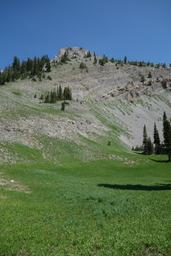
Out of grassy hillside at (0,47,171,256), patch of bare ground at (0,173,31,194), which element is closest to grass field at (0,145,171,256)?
grassy hillside at (0,47,171,256)

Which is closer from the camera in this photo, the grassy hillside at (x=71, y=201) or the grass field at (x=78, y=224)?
the grass field at (x=78, y=224)

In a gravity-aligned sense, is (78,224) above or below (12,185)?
below

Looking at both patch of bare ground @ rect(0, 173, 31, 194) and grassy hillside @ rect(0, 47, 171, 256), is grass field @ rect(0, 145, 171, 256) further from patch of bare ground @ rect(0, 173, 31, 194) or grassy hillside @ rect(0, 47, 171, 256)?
patch of bare ground @ rect(0, 173, 31, 194)

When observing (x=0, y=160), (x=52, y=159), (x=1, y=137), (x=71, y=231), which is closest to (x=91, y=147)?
(x=52, y=159)

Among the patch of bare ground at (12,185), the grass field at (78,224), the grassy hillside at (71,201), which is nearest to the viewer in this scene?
the grass field at (78,224)

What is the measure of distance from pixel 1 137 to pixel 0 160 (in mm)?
15255

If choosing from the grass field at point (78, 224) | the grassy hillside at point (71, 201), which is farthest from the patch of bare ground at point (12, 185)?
the grass field at point (78, 224)

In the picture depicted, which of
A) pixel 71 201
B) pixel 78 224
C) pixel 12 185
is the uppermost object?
pixel 12 185

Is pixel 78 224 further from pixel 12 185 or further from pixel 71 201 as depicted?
pixel 12 185

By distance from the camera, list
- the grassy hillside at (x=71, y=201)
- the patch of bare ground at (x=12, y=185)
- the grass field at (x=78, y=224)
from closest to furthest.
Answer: the grass field at (x=78, y=224) → the grassy hillside at (x=71, y=201) → the patch of bare ground at (x=12, y=185)

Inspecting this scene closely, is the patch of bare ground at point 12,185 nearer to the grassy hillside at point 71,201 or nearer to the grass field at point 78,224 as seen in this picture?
the grassy hillside at point 71,201

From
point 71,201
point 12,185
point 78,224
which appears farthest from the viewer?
point 12,185

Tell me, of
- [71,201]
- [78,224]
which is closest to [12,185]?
[71,201]

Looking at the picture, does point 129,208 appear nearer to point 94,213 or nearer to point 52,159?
point 94,213
